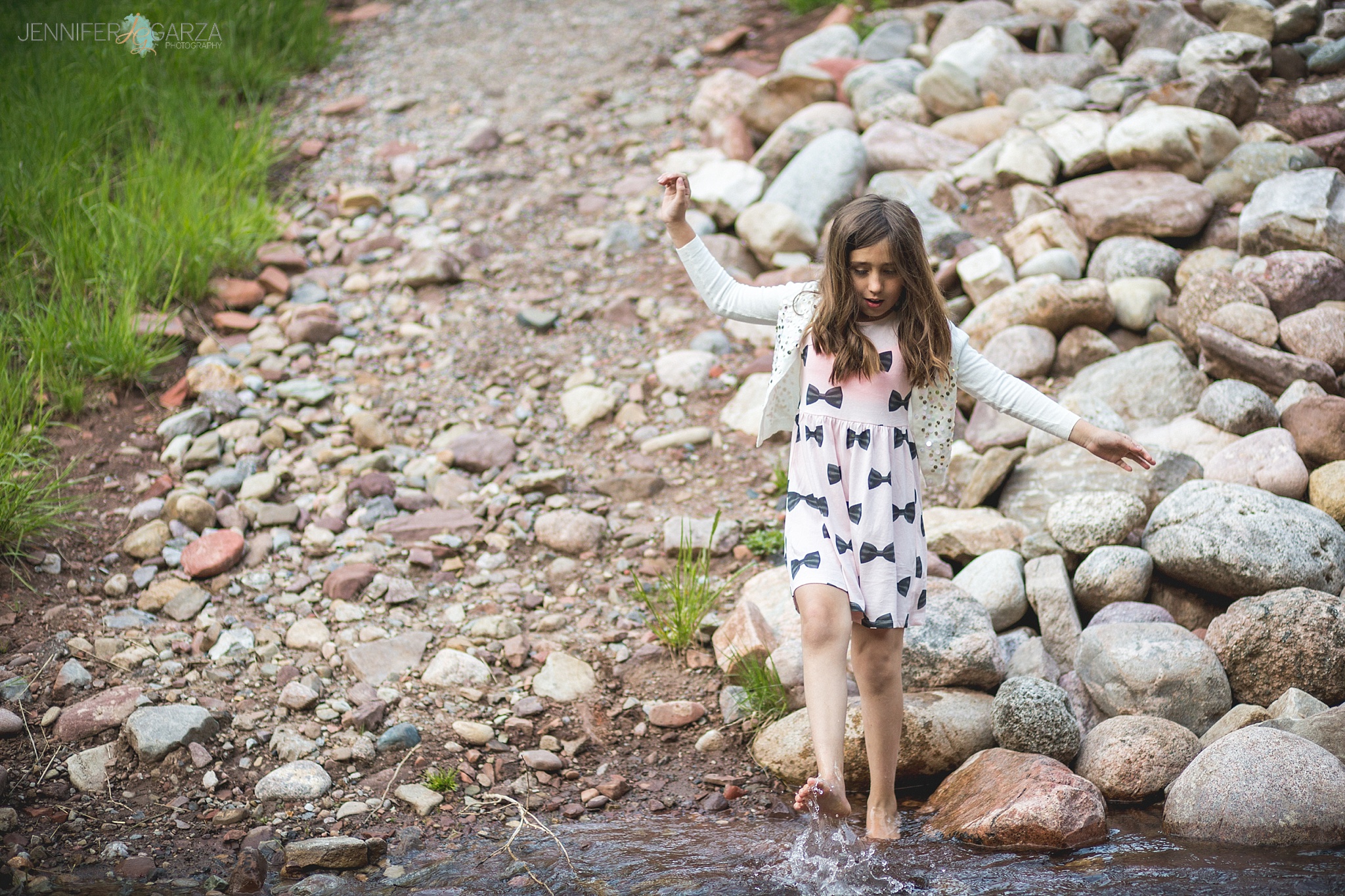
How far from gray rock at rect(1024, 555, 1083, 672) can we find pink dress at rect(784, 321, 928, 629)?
42.1 inches

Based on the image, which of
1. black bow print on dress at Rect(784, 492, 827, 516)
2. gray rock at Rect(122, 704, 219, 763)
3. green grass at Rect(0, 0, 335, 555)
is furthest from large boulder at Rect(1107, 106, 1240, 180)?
gray rock at Rect(122, 704, 219, 763)

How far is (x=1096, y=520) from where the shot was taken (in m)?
3.85

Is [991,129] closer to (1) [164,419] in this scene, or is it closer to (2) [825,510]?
(2) [825,510]

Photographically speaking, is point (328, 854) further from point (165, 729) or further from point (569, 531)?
point (569, 531)

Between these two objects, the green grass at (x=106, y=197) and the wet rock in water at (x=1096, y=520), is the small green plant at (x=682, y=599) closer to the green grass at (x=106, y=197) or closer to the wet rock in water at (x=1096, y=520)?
the wet rock in water at (x=1096, y=520)

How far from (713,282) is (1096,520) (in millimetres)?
1859

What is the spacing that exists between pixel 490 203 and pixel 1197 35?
4591mm

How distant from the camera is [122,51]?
7168 millimetres

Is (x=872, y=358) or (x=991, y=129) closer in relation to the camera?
(x=872, y=358)

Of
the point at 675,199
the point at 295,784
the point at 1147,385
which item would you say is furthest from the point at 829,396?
the point at 1147,385

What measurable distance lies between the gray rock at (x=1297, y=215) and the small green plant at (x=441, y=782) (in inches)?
172

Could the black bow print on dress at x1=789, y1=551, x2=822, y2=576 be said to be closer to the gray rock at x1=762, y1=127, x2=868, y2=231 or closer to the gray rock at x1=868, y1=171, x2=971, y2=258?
the gray rock at x1=868, y1=171, x2=971, y2=258

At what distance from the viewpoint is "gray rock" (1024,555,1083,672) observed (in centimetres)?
362

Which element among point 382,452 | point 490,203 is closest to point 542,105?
point 490,203
